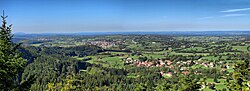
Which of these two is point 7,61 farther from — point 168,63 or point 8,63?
point 168,63

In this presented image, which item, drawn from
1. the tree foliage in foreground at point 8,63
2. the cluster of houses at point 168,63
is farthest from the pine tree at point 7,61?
the cluster of houses at point 168,63

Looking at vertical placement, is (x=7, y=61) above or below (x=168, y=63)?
above

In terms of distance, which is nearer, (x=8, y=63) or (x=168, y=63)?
(x=8, y=63)

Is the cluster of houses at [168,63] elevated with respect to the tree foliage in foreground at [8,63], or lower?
lower

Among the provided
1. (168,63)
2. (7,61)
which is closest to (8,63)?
(7,61)

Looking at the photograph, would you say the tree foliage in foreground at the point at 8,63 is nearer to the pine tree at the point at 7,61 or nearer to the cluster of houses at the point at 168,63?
the pine tree at the point at 7,61

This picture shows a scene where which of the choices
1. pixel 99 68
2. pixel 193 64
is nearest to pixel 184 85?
pixel 99 68

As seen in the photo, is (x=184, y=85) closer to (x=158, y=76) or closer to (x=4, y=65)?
(x=4, y=65)

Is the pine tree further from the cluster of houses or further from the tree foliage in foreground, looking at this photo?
the cluster of houses
